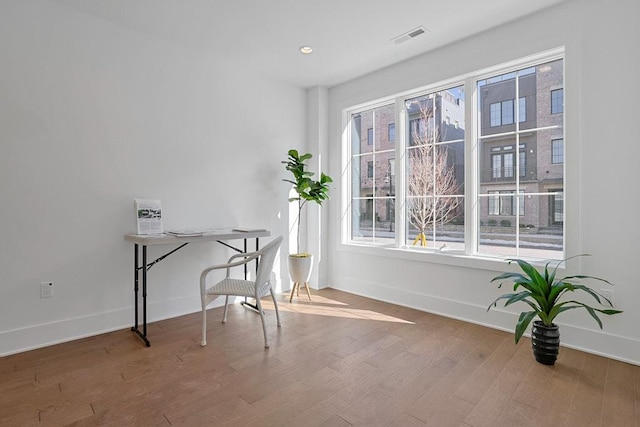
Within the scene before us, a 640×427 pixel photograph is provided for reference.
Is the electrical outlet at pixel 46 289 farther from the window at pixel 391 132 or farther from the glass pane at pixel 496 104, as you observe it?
the glass pane at pixel 496 104

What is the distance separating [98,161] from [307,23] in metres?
2.19

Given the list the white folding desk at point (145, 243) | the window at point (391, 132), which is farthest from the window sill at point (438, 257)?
the white folding desk at point (145, 243)

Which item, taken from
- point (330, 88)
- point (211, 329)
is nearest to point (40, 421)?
point (211, 329)

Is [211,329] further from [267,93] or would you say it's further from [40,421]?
[267,93]

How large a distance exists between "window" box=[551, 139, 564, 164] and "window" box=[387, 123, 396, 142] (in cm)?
163

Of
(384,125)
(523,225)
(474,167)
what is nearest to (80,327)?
(384,125)

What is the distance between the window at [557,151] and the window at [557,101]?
0.25m

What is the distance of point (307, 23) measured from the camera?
2943mm

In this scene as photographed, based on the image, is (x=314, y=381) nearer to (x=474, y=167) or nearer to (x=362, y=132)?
(x=474, y=167)

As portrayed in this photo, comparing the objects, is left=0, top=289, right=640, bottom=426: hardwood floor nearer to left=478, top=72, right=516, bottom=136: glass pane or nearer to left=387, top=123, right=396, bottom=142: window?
left=478, top=72, right=516, bottom=136: glass pane

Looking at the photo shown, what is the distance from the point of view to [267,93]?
4.14 m

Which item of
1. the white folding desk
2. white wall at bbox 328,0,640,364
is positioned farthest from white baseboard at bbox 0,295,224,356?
white wall at bbox 328,0,640,364

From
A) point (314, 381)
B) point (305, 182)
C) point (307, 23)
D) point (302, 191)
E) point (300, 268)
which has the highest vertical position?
point (307, 23)

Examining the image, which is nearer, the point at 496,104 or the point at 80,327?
the point at 80,327
